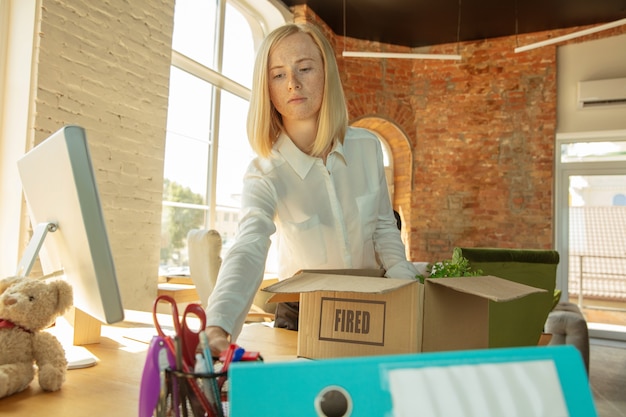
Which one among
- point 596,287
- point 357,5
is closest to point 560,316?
point 596,287

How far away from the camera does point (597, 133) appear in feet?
19.6

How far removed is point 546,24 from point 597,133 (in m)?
1.51

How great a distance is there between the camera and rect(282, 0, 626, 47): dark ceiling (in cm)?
554

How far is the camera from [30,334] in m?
0.87

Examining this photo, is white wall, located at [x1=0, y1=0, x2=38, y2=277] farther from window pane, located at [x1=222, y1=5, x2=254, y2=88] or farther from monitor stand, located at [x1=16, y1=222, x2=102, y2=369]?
window pane, located at [x1=222, y1=5, x2=254, y2=88]

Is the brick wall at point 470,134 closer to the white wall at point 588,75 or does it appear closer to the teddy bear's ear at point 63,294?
the white wall at point 588,75

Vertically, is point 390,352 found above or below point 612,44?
below

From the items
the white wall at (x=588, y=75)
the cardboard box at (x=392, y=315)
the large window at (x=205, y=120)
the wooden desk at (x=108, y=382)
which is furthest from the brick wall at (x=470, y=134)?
the cardboard box at (x=392, y=315)

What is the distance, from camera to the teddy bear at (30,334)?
2.65ft

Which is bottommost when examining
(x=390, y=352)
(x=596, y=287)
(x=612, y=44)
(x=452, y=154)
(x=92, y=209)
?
(x=596, y=287)

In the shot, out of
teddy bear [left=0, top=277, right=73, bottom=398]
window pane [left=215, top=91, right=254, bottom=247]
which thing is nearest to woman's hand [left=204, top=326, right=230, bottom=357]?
teddy bear [left=0, top=277, right=73, bottom=398]

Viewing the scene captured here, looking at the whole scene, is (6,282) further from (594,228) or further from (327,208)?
(594,228)

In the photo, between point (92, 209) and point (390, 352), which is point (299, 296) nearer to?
point (390, 352)

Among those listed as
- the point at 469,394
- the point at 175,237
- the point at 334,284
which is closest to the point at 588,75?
the point at 175,237
